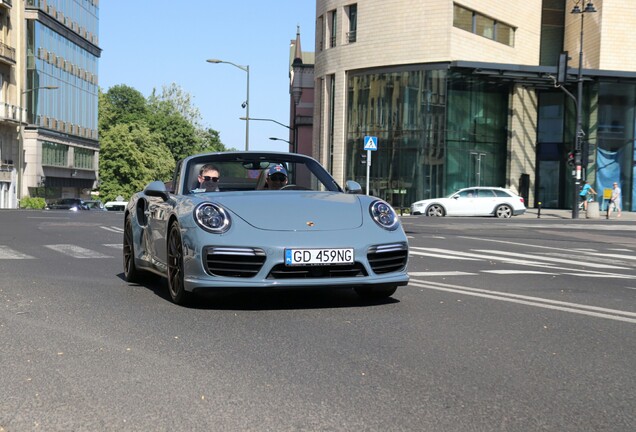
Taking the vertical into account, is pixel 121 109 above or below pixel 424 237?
above

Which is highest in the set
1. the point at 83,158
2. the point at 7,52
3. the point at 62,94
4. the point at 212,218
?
the point at 7,52

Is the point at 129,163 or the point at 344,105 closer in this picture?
the point at 344,105

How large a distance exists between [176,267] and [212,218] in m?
0.67

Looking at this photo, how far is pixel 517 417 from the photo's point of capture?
3.78 m

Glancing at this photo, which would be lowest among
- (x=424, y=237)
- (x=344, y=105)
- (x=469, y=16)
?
(x=424, y=237)

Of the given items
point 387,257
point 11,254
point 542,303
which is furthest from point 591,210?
point 387,257

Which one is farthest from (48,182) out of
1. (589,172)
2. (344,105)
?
(589,172)

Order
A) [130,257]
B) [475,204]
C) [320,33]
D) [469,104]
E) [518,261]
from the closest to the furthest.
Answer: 1. [130,257]
2. [518,261]
3. [475,204]
4. [469,104]
5. [320,33]

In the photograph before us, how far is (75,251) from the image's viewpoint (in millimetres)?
14086

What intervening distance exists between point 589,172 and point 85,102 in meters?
47.0

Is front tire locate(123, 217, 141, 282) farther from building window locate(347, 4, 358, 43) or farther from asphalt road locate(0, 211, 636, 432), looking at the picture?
building window locate(347, 4, 358, 43)

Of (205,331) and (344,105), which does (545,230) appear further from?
(344,105)

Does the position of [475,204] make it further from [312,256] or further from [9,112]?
[9,112]

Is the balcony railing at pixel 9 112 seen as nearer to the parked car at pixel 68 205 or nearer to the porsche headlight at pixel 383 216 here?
the parked car at pixel 68 205
